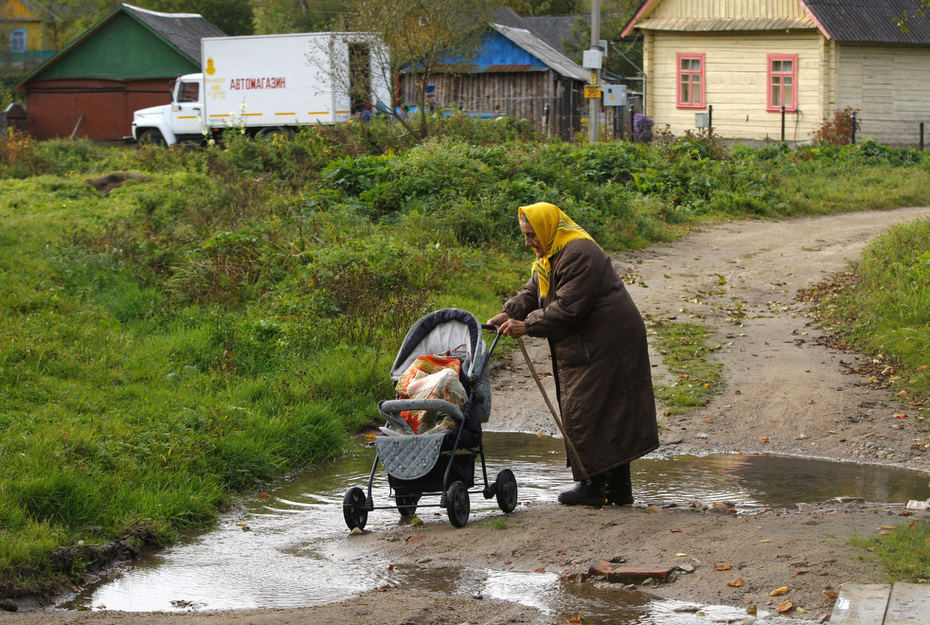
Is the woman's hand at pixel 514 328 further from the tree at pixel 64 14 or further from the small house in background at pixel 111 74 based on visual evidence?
the tree at pixel 64 14

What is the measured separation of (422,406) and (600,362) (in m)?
1.11

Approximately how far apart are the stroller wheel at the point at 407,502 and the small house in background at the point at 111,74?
38.8m

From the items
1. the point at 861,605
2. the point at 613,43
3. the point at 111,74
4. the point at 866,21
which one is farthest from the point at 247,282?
the point at 111,74

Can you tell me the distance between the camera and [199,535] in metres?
6.72

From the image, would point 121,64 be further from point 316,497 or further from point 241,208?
point 316,497

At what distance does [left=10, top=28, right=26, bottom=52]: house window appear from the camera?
2889 inches

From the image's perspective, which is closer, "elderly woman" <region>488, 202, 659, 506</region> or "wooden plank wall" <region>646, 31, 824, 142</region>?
"elderly woman" <region>488, 202, 659, 506</region>

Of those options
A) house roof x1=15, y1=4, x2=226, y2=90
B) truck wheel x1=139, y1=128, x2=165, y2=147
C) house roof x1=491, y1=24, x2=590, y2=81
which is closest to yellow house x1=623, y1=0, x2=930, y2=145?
house roof x1=491, y1=24, x2=590, y2=81

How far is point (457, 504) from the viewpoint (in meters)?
6.23

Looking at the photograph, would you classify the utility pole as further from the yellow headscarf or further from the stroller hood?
the yellow headscarf

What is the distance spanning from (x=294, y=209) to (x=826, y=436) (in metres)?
9.46

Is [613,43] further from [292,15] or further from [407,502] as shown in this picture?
[407,502]

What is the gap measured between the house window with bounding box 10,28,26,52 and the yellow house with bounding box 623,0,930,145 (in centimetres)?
5415

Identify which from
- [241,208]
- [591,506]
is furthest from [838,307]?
[241,208]
